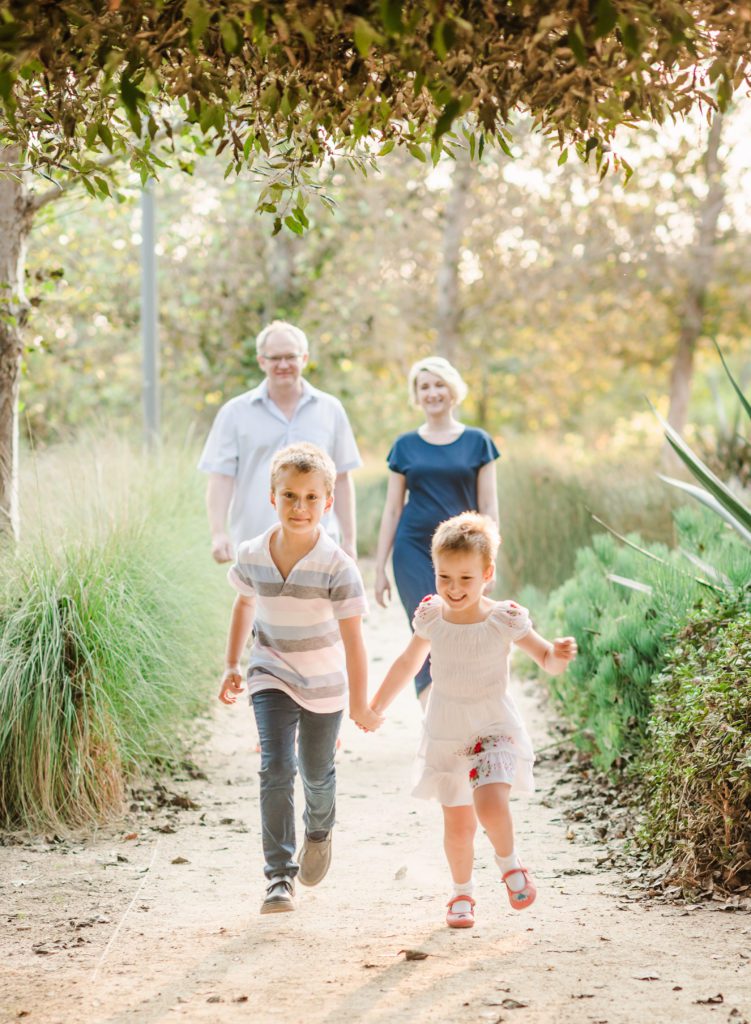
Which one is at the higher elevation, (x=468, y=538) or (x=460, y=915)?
(x=468, y=538)

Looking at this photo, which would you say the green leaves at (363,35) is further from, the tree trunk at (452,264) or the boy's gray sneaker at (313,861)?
the tree trunk at (452,264)

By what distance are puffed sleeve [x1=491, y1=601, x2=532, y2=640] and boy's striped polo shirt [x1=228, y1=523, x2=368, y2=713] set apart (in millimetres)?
495

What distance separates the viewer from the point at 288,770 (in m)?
4.45

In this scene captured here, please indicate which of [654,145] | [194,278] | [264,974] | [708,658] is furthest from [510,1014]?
[654,145]

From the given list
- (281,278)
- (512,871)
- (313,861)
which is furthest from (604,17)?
(281,278)

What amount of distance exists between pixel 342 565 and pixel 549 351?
27216 millimetres

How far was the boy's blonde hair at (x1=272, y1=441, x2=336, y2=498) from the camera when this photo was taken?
4.38 m

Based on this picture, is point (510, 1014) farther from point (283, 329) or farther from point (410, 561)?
point (283, 329)

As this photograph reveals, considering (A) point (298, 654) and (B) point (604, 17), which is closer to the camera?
(B) point (604, 17)

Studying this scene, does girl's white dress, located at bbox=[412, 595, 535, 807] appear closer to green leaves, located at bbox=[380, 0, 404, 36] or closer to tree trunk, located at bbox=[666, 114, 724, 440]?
green leaves, located at bbox=[380, 0, 404, 36]

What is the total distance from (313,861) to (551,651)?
1.18 metres

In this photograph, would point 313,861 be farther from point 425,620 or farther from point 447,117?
point 447,117

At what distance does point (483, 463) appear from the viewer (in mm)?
6715

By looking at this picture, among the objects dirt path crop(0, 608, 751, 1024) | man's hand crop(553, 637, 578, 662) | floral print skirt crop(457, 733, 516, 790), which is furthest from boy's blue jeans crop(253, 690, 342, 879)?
man's hand crop(553, 637, 578, 662)
